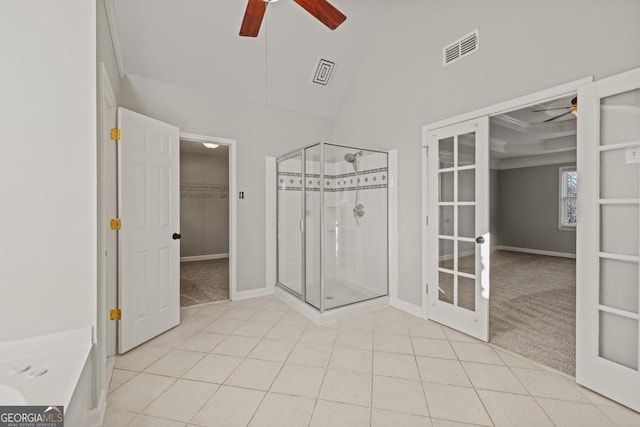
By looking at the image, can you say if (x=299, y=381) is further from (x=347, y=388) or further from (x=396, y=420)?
(x=396, y=420)

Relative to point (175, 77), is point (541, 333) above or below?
below

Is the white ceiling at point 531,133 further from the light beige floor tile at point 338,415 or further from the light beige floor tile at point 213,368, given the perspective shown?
the light beige floor tile at point 213,368

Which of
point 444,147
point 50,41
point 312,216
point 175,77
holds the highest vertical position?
point 175,77

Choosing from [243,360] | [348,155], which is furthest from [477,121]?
[243,360]

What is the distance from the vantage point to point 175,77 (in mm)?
3225

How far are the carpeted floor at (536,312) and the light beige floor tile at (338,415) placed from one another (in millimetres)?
1590

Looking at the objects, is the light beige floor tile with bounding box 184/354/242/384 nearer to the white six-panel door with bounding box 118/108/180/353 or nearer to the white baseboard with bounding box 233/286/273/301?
the white six-panel door with bounding box 118/108/180/353

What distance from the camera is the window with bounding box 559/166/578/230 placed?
6652mm

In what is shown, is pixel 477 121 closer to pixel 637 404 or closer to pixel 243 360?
pixel 637 404

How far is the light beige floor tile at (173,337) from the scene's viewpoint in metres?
2.52

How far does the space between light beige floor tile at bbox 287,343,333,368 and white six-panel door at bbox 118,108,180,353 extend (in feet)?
4.56

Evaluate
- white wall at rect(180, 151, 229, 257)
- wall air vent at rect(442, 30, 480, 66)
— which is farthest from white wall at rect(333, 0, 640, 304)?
white wall at rect(180, 151, 229, 257)

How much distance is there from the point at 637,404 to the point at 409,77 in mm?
3225

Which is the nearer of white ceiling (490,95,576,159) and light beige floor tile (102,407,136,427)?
light beige floor tile (102,407,136,427)
